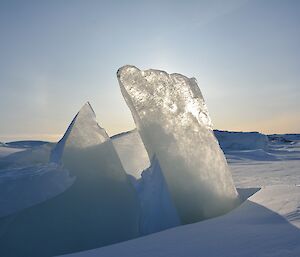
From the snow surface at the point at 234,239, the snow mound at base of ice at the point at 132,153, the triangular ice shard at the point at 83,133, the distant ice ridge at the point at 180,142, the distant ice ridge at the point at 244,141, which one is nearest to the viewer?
the snow surface at the point at 234,239

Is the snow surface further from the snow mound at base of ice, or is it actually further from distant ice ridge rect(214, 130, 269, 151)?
distant ice ridge rect(214, 130, 269, 151)

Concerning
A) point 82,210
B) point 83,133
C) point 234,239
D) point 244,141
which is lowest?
point 244,141

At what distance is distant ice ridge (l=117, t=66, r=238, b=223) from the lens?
2.55 metres

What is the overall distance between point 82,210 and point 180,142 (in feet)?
3.27

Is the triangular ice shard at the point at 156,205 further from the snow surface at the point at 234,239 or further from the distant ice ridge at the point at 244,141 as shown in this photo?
the distant ice ridge at the point at 244,141

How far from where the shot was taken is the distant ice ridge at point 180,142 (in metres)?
2.55

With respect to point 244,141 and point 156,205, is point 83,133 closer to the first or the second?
point 156,205

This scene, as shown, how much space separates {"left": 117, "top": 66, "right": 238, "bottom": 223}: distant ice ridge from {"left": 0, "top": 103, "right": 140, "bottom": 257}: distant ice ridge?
457mm

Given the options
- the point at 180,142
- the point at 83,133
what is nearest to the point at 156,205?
the point at 180,142

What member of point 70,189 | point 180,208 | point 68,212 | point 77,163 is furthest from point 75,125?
point 180,208

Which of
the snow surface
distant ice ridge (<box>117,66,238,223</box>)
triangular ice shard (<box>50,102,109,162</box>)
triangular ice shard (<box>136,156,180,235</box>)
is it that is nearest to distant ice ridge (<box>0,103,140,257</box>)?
triangular ice shard (<box>50,102,109,162</box>)

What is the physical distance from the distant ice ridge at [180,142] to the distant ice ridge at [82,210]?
0.46m

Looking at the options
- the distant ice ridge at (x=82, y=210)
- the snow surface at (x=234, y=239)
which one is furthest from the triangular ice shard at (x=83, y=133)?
the snow surface at (x=234, y=239)

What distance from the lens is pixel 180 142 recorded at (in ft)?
8.63
